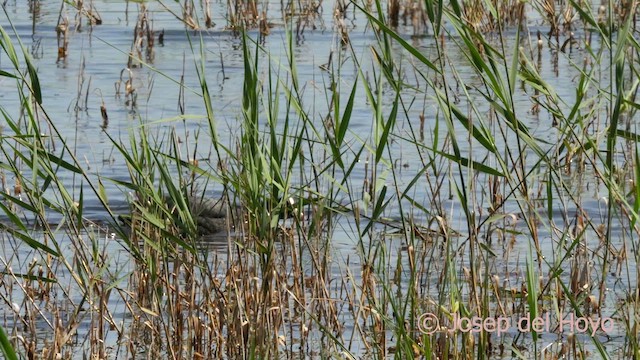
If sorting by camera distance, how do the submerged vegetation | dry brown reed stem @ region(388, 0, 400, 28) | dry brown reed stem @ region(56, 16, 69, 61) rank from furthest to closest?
dry brown reed stem @ region(388, 0, 400, 28)
dry brown reed stem @ region(56, 16, 69, 61)
the submerged vegetation

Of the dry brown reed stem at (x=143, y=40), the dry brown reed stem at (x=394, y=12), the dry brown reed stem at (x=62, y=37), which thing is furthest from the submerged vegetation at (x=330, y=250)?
the dry brown reed stem at (x=394, y=12)

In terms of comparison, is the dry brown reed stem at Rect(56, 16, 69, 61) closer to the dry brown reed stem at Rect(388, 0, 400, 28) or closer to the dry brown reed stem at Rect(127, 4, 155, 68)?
the dry brown reed stem at Rect(127, 4, 155, 68)

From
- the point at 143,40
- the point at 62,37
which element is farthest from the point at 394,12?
the point at 62,37

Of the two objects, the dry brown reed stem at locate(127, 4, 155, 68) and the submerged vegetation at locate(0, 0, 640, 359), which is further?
the dry brown reed stem at locate(127, 4, 155, 68)

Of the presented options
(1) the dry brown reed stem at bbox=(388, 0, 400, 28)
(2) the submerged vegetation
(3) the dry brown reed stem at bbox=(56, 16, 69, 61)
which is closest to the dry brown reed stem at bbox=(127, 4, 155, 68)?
(3) the dry brown reed stem at bbox=(56, 16, 69, 61)

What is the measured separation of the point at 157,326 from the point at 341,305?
0.74m

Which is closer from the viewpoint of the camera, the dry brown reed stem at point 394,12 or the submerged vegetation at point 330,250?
the submerged vegetation at point 330,250

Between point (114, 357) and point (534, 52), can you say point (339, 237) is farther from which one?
point (534, 52)

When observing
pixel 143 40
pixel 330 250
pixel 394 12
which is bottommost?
pixel 330 250

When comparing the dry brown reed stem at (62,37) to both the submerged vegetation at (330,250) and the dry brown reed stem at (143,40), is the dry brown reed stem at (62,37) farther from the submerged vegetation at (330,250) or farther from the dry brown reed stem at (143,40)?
the submerged vegetation at (330,250)

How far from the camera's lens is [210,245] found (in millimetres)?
5754

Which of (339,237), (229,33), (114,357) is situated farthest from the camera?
(229,33)

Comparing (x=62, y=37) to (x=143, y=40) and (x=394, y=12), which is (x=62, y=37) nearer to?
(x=143, y=40)

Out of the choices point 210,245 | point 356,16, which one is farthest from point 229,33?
point 210,245
